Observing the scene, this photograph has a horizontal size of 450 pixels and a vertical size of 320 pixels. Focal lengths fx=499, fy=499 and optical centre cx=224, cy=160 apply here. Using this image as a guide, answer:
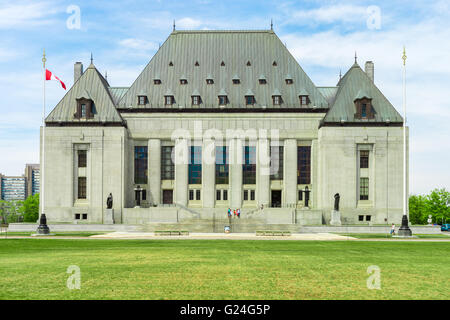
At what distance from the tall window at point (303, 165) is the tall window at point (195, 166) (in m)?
13.6

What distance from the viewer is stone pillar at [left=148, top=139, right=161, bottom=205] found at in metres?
68.4

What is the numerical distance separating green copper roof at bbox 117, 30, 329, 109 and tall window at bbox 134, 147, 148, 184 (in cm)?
623

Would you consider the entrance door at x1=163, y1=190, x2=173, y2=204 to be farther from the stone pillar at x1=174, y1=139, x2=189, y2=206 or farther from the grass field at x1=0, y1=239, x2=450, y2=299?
the grass field at x1=0, y1=239, x2=450, y2=299

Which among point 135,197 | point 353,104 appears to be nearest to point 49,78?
point 135,197

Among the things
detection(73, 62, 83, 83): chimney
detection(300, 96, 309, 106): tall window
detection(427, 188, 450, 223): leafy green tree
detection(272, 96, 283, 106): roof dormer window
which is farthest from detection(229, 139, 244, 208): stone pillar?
detection(427, 188, 450, 223): leafy green tree

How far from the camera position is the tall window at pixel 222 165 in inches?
2697

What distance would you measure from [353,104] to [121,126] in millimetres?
31306

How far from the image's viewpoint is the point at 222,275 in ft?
64.4

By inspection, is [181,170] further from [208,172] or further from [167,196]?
[167,196]

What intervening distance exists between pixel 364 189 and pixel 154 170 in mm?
28377

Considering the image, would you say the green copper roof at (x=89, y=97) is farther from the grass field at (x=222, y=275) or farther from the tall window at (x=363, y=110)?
the grass field at (x=222, y=275)

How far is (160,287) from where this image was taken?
55.5 ft

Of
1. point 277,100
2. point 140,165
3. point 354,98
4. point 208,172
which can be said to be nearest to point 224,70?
point 277,100
